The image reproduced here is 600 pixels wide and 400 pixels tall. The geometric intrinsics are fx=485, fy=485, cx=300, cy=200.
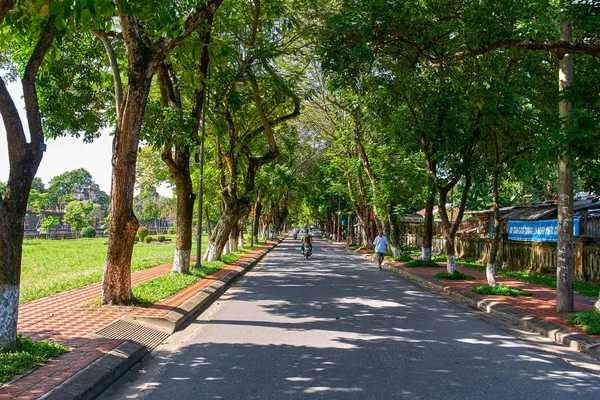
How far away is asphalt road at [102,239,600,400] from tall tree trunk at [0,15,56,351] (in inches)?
59.6

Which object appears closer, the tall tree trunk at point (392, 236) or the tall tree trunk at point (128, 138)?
the tall tree trunk at point (128, 138)

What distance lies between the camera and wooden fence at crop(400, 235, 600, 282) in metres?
15.2

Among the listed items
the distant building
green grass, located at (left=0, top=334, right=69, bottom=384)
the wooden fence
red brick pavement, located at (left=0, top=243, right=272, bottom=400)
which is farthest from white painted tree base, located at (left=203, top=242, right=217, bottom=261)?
the distant building

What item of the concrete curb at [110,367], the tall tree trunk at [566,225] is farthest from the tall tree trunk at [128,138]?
the tall tree trunk at [566,225]

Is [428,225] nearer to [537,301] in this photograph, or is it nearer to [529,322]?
[537,301]

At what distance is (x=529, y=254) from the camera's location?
19.5 metres

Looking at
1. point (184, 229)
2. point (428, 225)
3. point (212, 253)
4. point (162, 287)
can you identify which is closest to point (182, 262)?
point (184, 229)

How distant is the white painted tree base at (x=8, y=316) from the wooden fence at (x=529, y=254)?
15.4 meters

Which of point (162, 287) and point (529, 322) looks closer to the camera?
point (529, 322)

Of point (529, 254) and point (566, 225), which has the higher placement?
point (566, 225)

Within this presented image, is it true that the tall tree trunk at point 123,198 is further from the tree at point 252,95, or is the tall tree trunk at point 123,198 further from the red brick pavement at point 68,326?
the tree at point 252,95

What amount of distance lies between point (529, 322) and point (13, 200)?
27.1 feet

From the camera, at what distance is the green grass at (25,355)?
489cm

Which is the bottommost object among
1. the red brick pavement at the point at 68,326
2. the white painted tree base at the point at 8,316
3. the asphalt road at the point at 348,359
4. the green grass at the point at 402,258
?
the asphalt road at the point at 348,359
